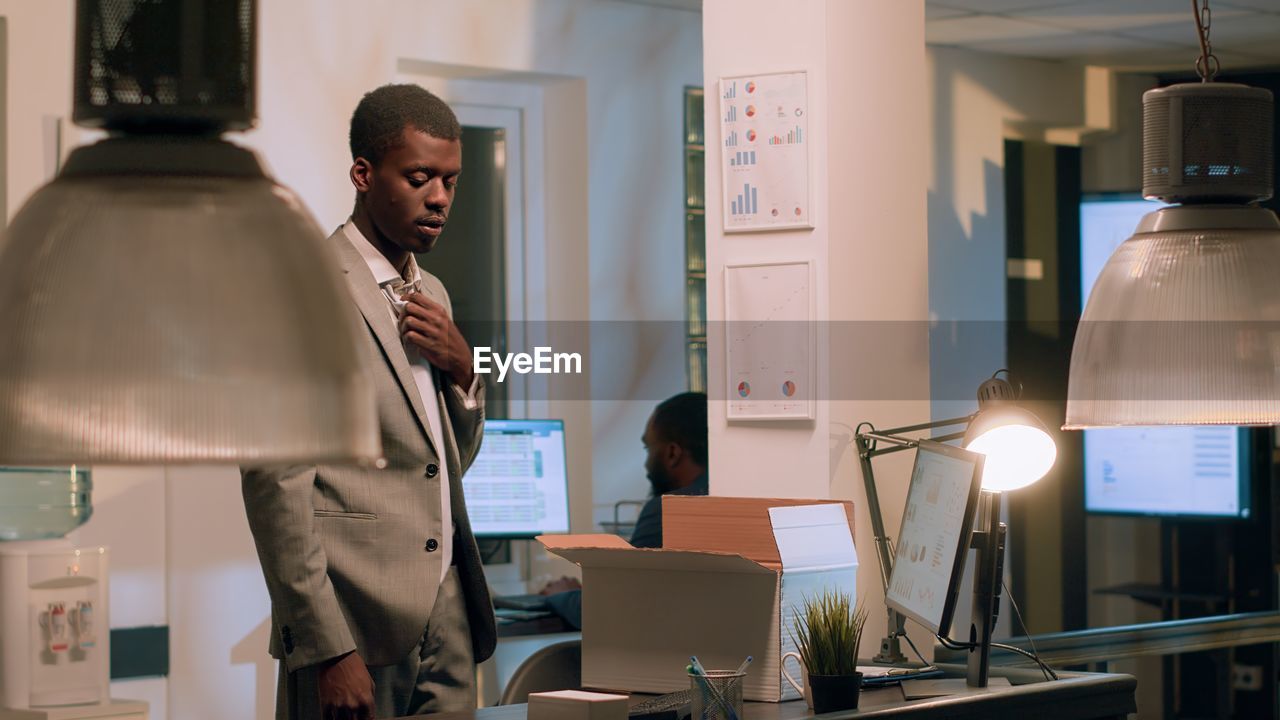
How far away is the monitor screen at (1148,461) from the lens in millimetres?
5984

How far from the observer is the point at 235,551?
4422 millimetres

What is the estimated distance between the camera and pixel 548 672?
2.96 metres

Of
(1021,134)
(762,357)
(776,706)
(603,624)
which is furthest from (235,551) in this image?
(1021,134)

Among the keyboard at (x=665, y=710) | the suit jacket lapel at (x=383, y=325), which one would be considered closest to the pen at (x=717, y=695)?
the keyboard at (x=665, y=710)

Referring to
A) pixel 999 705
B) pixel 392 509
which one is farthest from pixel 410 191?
pixel 999 705

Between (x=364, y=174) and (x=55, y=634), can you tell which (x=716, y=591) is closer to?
(x=364, y=174)

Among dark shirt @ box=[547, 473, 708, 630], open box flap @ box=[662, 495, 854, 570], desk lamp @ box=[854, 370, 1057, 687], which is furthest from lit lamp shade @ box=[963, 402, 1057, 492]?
dark shirt @ box=[547, 473, 708, 630]

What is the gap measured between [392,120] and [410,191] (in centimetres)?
12

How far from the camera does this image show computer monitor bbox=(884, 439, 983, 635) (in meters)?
2.25

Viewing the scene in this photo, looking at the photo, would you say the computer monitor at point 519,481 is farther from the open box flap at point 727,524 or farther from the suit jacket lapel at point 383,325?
the suit jacket lapel at point 383,325

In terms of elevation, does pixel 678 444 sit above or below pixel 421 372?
below

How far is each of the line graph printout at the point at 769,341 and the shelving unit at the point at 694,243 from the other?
7.65 ft

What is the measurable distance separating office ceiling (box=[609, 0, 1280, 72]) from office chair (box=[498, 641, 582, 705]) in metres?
3.12

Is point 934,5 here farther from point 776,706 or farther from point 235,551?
point 776,706
